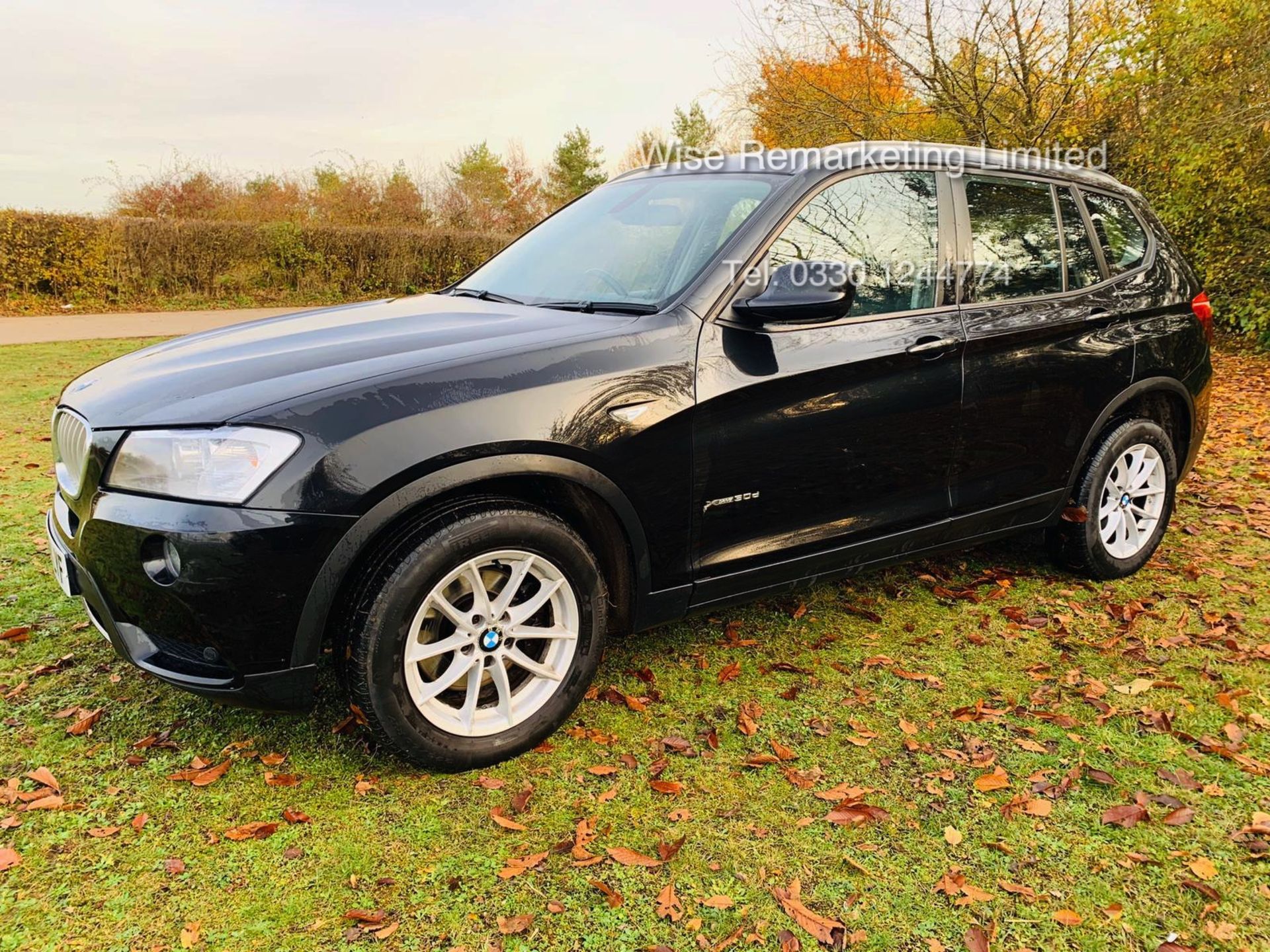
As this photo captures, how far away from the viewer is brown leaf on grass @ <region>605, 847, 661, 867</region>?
2322mm

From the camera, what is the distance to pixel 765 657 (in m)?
3.42

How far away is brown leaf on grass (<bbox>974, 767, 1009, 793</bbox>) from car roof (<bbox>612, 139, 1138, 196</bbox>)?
81.1 inches

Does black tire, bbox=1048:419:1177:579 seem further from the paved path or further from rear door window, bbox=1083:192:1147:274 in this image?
the paved path

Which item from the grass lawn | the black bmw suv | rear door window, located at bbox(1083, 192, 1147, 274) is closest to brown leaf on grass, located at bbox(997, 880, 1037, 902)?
the grass lawn

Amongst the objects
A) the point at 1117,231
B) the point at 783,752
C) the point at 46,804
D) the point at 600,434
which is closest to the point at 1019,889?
the point at 783,752

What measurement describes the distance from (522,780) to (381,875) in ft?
1.66

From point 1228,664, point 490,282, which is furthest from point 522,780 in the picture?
point 1228,664

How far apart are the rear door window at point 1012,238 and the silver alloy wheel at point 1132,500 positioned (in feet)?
3.09

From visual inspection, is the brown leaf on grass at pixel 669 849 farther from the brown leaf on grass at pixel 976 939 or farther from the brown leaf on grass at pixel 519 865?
the brown leaf on grass at pixel 976 939

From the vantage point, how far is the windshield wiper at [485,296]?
3.32 meters

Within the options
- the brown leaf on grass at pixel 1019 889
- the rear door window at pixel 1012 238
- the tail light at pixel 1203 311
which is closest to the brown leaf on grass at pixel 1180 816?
the brown leaf on grass at pixel 1019 889

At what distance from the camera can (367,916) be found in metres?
2.11

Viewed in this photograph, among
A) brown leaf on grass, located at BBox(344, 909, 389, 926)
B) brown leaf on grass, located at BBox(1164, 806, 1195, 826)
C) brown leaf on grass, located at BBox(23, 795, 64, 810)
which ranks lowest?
brown leaf on grass, located at BBox(1164, 806, 1195, 826)

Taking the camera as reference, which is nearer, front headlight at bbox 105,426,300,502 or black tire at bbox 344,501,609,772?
front headlight at bbox 105,426,300,502
